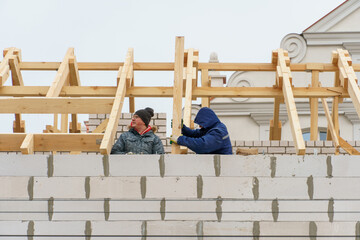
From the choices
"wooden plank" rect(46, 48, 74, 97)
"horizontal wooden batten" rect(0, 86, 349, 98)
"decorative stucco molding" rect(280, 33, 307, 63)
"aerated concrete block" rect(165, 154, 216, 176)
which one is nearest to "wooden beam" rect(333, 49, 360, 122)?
"horizontal wooden batten" rect(0, 86, 349, 98)

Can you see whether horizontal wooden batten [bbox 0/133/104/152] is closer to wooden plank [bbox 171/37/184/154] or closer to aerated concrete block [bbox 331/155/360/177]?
wooden plank [bbox 171/37/184/154]

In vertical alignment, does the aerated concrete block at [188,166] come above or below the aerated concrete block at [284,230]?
above

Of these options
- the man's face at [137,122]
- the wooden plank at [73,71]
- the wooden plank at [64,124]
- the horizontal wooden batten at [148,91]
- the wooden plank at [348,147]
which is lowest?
the wooden plank at [348,147]

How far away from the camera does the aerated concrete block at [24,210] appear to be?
5.37m

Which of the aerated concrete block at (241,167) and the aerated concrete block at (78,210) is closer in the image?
the aerated concrete block at (78,210)

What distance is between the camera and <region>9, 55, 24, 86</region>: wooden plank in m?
9.28

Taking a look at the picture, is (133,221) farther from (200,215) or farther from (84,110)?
(84,110)

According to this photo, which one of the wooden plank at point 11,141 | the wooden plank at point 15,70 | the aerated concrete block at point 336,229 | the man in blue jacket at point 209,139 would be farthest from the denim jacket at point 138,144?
the wooden plank at point 15,70

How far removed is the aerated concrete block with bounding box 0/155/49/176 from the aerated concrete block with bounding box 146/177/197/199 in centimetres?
86

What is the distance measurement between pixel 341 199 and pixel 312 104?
5.60m

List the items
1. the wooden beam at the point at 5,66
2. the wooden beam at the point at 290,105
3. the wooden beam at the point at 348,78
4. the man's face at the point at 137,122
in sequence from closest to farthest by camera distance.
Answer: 1. the wooden beam at the point at 290,105
2. the man's face at the point at 137,122
3. the wooden beam at the point at 348,78
4. the wooden beam at the point at 5,66

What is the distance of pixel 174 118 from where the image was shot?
6676mm

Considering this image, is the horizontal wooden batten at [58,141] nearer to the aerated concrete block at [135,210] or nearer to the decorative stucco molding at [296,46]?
the aerated concrete block at [135,210]

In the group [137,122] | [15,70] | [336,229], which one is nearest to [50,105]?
[137,122]
